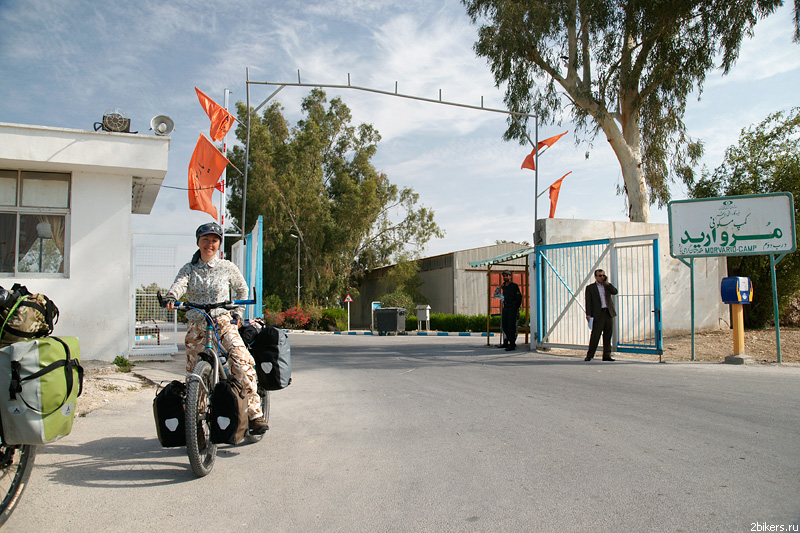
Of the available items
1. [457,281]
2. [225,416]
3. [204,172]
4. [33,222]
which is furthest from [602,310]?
[457,281]

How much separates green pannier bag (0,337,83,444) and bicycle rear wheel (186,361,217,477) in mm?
755

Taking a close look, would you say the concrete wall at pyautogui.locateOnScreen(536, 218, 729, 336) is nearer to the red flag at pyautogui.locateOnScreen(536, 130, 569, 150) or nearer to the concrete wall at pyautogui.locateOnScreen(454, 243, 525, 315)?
the red flag at pyautogui.locateOnScreen(536, 130, 569, 150)

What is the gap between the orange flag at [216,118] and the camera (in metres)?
16.6

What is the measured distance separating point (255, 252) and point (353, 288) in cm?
3667

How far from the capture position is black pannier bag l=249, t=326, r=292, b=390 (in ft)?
16.6

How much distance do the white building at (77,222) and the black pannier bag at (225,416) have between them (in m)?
8.02

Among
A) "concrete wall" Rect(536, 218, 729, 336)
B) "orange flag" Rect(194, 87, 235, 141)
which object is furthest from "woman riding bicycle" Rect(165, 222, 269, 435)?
"orange flag" Rect(194, 87, 235, 141)

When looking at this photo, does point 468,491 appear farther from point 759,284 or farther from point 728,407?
point 759,284

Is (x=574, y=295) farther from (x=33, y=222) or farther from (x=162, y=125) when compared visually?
(x=33, y=222)

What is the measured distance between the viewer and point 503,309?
15242 mm

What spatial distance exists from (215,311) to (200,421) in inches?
36.2

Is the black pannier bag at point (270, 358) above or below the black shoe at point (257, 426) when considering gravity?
above

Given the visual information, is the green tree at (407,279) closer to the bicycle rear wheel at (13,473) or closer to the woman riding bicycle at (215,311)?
the woman riding bicycle at (215,311)

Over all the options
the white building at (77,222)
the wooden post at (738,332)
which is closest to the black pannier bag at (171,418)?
the white building at (77,222)
